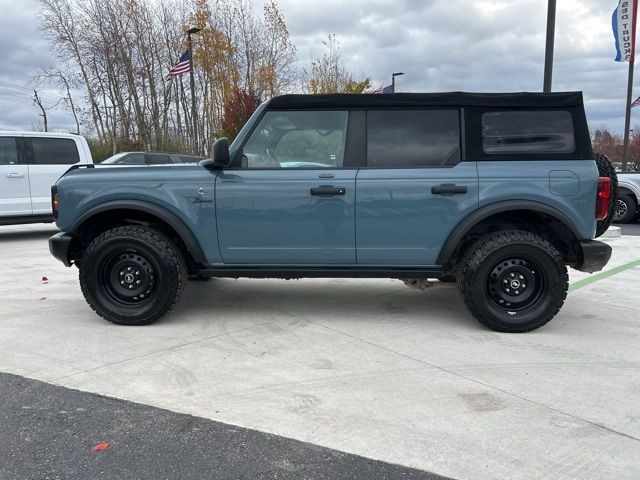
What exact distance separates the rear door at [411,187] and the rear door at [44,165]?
24.1 feet

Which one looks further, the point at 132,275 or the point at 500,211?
the point at 132,275

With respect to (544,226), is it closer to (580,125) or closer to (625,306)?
(580,125)

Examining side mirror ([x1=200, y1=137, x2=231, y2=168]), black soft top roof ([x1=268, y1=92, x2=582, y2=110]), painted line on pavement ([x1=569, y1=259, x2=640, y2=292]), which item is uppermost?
black soft top roof ([x1=268, y1=92, x2=582, y2=110])

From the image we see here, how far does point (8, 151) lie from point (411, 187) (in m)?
8.17

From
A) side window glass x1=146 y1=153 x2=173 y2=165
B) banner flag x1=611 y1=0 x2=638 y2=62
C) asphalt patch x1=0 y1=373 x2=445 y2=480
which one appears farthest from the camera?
side window glass x1=146 y1=153 x2=173 y2=165

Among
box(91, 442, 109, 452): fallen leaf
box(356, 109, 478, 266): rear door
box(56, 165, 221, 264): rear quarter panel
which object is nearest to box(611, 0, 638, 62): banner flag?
box(356, 109, 478, 266): rear door

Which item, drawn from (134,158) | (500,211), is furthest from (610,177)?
(134,158)

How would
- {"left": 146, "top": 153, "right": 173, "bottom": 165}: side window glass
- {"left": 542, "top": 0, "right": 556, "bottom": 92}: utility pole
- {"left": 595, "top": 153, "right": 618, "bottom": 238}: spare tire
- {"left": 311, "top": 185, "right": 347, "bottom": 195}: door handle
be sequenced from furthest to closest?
{"left": 146, "top": 153, "right": 173, "bottom": 165}: side window glass, {"left": 542, "top": 0, "right": 556, "bottom": 92}: utility pole, {"left": 595, "top": 153, "right": 618, "bottom": 238}: spare tire, {"left": 311, "top": 185, "right": 347, "bottom": 195}: door handle

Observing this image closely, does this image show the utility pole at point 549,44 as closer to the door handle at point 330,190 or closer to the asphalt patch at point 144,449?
the door handle at point 330,190

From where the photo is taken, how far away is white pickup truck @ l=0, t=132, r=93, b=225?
9086 millimetres

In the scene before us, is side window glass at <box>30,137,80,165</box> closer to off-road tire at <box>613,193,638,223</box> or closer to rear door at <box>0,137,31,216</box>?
rear door at <box>0,137,31,216</box>

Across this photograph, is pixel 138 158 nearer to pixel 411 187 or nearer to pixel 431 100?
pixel 431 100

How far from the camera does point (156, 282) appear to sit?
4.41 m

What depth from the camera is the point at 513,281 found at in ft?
13.9
